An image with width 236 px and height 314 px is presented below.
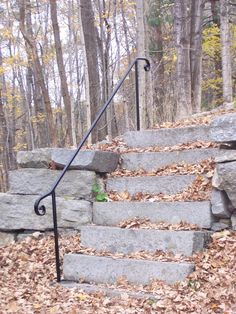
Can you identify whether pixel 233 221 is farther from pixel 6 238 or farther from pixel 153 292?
pixel 6 238

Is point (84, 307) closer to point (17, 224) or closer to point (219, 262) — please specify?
point (219, 262)

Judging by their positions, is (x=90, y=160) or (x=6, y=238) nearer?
(x=90, y=160)

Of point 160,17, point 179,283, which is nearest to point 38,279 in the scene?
point 179,283

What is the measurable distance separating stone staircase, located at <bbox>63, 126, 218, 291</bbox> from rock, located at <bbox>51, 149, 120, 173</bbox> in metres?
0.20

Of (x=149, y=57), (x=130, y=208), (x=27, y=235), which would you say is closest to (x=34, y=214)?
(x=27, y=235)

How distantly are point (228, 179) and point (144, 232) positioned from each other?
0.98 m

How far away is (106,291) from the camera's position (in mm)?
3883

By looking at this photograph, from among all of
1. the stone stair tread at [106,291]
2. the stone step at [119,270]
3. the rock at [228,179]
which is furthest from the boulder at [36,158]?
the rock at [228,179]

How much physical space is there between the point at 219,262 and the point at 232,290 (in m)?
0.39

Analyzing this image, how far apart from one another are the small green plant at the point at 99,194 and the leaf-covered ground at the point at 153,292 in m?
0.76

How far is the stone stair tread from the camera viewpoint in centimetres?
369

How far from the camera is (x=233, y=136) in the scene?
4.31 m

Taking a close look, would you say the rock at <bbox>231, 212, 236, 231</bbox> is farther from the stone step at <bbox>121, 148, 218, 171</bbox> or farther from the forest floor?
the stone step at <bbox>121, 148, 218, 171</bbox>

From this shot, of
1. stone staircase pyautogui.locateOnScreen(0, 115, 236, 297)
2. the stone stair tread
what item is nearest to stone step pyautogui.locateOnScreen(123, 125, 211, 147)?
stone staircase pyautogui.locateOnScreen(0, 115, 236, 297)
